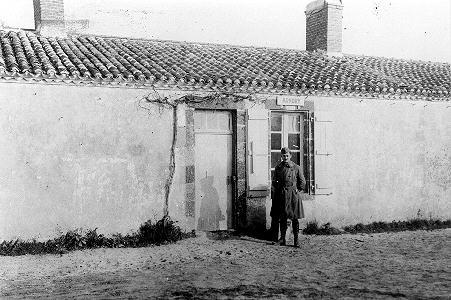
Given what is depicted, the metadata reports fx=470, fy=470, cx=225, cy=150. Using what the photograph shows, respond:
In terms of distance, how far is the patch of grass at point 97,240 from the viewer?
27.9 ft

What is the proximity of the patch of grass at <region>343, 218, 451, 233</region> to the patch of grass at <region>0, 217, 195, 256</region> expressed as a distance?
13.1ft

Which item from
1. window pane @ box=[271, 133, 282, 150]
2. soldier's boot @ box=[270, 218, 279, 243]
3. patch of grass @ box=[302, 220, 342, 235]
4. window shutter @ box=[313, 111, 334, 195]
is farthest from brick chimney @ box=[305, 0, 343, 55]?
soldier's boot @ box=[270, 218, 279, 243]

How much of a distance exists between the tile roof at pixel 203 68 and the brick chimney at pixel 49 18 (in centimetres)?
45

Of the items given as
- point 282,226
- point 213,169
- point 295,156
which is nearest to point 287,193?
point 282,226

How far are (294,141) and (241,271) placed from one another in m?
4.48

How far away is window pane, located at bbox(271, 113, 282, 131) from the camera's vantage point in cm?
1068

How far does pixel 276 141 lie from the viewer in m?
10.7

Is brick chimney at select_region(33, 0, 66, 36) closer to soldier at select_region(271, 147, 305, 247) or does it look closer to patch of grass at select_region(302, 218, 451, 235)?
soldier at select_region(271, 147, 305, 247)

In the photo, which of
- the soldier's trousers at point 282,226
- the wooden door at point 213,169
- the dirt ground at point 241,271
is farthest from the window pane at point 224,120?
the dirt ground at point 241,271

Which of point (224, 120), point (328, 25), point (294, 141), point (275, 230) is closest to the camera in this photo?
point (275, 230)

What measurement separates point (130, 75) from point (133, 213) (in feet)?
9.03

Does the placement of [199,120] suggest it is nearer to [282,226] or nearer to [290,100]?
[290,100]

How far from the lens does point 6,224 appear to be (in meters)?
8.59

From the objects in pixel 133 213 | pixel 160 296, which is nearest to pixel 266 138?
pixel 133 213
